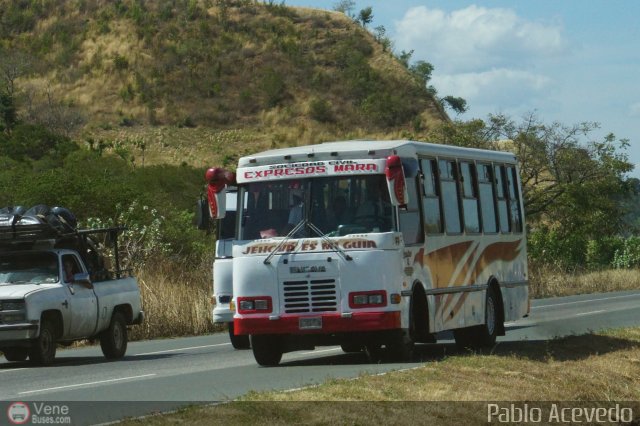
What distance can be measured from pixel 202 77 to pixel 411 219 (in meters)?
108

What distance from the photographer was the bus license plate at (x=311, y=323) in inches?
715

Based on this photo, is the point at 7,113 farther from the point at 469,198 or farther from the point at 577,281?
the point at 469,198

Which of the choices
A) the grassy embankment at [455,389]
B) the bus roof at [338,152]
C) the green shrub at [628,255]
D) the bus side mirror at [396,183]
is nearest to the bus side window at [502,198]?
the grassy embankment at [455,389]

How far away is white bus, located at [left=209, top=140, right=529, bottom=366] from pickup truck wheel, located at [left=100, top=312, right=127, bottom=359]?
393 centimetres

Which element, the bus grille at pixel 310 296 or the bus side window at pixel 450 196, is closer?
the bus grille at pixel 310 296

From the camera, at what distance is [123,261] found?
3325cm

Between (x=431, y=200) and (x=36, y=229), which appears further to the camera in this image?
(x=36, y=229)

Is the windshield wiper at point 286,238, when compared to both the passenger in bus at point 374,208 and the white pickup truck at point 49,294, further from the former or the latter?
the white pickup truck at point 49,294

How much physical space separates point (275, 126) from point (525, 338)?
9213 centimetres

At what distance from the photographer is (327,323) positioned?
18.2 meters

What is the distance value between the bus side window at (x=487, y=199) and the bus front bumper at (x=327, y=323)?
15.1 ft

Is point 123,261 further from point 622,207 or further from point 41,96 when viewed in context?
point 41,96

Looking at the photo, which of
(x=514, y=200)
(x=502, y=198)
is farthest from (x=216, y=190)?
(x=514, y=200)

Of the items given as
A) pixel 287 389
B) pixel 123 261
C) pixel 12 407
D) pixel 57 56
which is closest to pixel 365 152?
pixel 287 389
